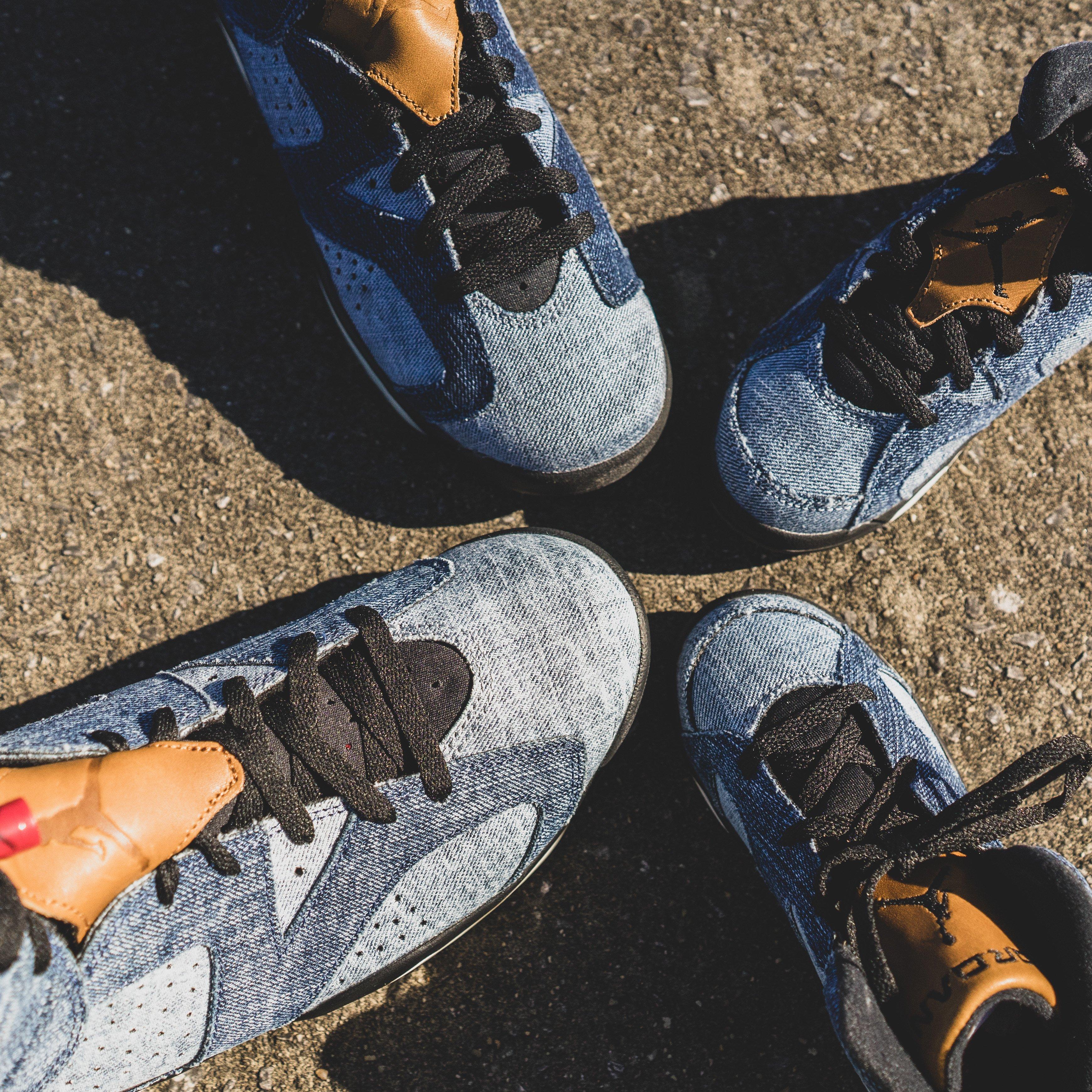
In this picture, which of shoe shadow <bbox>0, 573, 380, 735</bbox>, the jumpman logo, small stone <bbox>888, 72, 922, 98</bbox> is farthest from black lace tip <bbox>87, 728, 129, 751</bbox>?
small stone <bbox>888, 72, 922, 98</bbox>

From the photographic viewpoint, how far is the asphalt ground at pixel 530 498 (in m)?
1.73

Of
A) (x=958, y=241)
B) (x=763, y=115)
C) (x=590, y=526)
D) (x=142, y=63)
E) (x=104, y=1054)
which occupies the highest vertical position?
(x=142, y=63)

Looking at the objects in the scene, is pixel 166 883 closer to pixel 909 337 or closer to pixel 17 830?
pixel 17 830

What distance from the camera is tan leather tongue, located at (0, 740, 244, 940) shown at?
1.18 m

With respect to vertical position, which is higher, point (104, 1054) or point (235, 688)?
point (235, 688)

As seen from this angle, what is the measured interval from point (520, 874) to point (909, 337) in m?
1.39

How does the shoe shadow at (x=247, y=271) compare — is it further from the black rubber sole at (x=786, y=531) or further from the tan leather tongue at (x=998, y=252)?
the tan leather tongue at (x=998, y=252)

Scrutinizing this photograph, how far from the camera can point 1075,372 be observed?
193 cm

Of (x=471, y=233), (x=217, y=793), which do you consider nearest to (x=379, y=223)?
(x=471, y=233)

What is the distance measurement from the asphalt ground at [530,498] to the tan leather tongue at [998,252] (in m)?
0.40

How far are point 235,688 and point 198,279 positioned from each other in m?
1.03

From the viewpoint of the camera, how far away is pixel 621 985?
1.74 meters

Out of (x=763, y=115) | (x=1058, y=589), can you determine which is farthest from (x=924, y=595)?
(x=763, y=115)

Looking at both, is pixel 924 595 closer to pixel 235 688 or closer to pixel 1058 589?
pixel 1058 589
